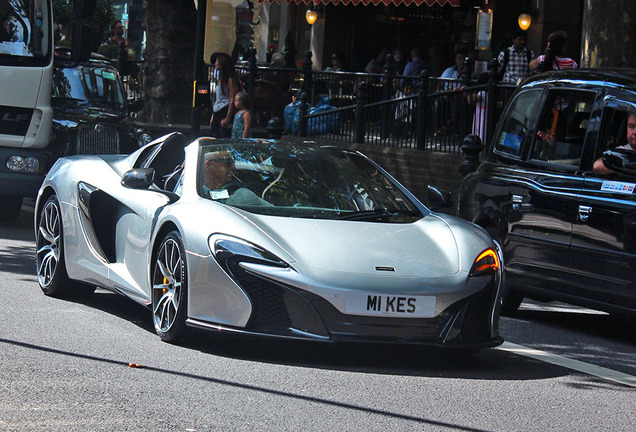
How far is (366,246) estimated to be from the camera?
6.94 m

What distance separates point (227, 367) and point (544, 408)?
1.74m

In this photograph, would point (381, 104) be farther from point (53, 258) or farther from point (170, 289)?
point (170, 289)

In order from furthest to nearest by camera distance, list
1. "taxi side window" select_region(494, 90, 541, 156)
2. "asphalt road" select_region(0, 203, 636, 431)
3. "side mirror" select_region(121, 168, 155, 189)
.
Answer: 1. "taxi side window" select_region(494, 90, 541, 156)
2. "side mirror" select_region(121, 168, 155, 189)
3. "asphalt road" select_region(0, 203, 636, 431)

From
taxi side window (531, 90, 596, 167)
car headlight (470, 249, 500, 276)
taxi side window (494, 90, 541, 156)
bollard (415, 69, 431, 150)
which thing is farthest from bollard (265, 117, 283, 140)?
car headlight (470, 249, 500, 276)

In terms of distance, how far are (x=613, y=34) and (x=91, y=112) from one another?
661 centimetres

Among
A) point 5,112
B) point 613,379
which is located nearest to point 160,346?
point 613,379

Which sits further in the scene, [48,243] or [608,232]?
[48,243]

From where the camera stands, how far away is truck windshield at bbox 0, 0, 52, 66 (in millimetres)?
14234

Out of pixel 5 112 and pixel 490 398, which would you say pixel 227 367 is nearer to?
pixel 490 398

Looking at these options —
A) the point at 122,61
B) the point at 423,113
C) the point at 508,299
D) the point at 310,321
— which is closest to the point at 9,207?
the point at 423,113

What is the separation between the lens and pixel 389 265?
22.3 feet

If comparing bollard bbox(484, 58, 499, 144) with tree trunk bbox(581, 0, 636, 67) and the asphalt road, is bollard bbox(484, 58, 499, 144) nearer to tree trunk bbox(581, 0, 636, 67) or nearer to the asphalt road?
tree trunk bbox(581, 0, 636, 67)

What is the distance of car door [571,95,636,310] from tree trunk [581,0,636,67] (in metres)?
4.76

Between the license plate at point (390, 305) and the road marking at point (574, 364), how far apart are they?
119cm
